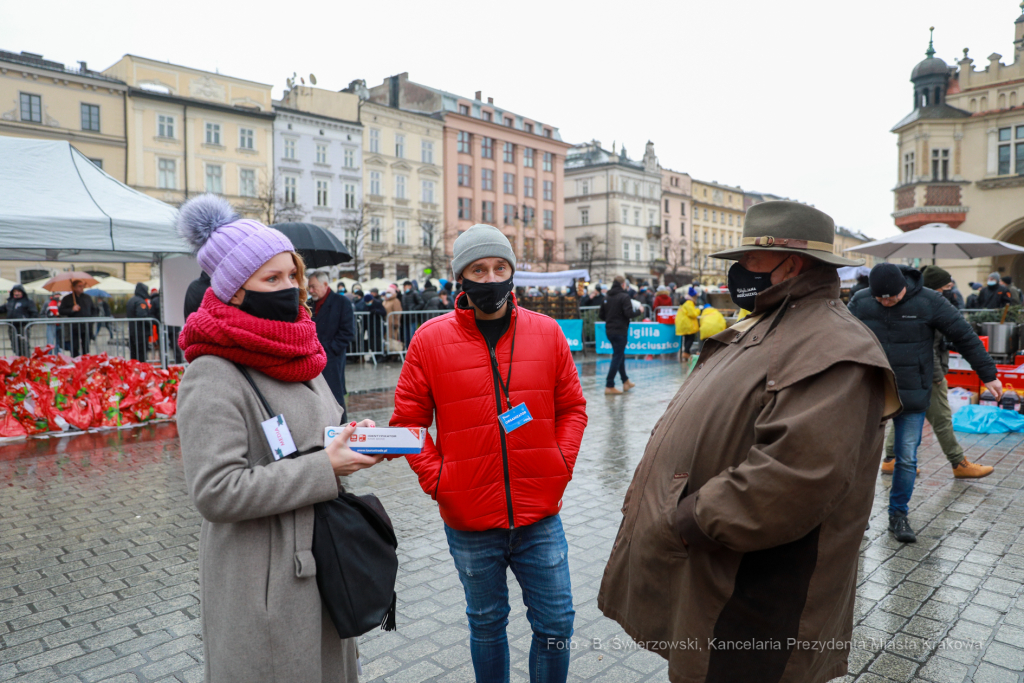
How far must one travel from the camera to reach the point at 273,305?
1.99 meters

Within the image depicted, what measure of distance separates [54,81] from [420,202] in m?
25.1

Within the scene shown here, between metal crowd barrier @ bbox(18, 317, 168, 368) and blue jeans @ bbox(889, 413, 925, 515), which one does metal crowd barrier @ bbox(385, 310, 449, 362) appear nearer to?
metal crowd barrier @ bbox(18, 317, 168, 368)

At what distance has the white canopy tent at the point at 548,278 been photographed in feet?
67.9

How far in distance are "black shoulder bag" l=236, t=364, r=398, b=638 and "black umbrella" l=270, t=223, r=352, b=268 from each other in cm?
605

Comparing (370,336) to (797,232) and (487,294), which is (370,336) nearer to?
(487,294)

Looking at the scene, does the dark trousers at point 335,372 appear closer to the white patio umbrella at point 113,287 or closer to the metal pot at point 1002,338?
the metal pot at point 1002,338

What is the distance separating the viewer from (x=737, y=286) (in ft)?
7.58

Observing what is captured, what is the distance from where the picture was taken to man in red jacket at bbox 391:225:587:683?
2.59 metres

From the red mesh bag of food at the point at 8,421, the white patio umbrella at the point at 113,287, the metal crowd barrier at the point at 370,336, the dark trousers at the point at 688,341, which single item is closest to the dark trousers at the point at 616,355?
the metal crowd barrier at the point at 370,336

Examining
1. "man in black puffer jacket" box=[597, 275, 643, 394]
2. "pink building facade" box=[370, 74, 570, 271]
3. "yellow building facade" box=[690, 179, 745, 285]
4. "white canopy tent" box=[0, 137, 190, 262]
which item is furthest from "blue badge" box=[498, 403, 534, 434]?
"yellow building facade" box=[690, 179, 745, 285]

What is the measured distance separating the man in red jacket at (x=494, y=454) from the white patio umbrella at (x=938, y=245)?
33.4ft

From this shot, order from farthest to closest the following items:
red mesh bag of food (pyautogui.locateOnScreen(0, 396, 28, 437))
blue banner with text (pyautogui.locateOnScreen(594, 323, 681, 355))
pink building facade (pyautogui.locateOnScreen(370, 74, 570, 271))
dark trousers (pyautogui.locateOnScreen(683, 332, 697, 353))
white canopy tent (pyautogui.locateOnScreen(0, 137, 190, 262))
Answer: pink building facade (pyautogui.locateOnScreen(370, 74, 570, 271)) → dark trousers (pyautogui.locateOnScreen(683, 332, 697, 353)) → blue banner with text (pyautogui.locateOnScreen(594, 323, 681, 355)) → red mesh bag of food (pyautogui.locateOnScreen(0, 396, 28, 437)) → white canopy tent (pyautogui.locateOnScreen(0, 137, 190, 262))

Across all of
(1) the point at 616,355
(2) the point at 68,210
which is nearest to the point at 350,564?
(2) the point at 68,210

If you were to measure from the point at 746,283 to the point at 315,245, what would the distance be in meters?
6.29
